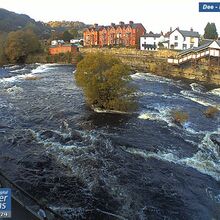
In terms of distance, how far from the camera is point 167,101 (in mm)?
40500

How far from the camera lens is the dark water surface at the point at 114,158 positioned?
58.6 ft

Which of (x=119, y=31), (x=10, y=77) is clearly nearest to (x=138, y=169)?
(x=10, y=77)

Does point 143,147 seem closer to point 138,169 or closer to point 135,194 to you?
point 138,169

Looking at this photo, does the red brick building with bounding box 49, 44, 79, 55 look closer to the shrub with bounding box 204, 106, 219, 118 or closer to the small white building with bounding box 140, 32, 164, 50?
the small white building with bounding box 140, 32, 164, 50

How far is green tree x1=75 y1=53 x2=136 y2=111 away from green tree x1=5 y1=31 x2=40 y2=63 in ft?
163

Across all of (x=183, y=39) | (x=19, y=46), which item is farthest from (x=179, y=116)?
(x=19, y=46)

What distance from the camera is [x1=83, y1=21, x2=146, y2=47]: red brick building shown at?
94.0 meters

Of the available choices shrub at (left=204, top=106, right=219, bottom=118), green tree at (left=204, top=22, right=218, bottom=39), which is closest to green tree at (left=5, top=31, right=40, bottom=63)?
Answer: green tree at (left=204, top=22, right=218, bottom=39)

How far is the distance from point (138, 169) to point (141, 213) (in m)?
5.00

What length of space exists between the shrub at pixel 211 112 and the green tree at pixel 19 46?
57.2m
